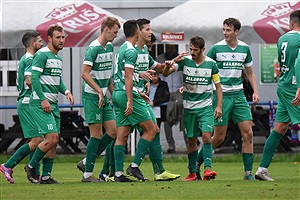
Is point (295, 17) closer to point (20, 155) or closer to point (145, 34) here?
point (145, 34)

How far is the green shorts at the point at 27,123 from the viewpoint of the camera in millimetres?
15234

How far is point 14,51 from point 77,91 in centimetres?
185

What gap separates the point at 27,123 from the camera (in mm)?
15375

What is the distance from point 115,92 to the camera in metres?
14.3

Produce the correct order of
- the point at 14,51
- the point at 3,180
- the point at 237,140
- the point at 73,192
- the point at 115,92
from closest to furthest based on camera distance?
the point at 73,192 < the point at 115,92 < the point at 3,180 < the point at 237,140 < the point at 14,51

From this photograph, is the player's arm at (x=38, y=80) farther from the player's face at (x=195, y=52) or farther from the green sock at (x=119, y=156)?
the player's face at (x=195, y=52)

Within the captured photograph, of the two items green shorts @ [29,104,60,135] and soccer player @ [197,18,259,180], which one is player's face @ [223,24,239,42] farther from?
green shorts @ [29,104,60,135]

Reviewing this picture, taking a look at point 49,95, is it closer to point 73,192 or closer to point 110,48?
point 110,48

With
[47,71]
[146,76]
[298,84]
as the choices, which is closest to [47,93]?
[47,71]

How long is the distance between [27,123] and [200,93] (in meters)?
2.62

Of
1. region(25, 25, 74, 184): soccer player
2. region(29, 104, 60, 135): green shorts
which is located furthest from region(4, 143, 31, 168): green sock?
region(29, 104, 60, 135): green shorts

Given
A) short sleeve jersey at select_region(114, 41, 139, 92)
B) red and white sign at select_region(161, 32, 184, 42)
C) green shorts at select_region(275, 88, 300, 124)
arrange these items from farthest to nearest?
red and white sign at select_region(161, 32, 184, 42) → short sleeve jersey at select_region(114, 41, 139, 92) → green shorts at select_region(275, 88, 300, 124)

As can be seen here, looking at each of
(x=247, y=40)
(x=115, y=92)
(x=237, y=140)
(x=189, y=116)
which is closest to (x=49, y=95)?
(x=115, y=92)

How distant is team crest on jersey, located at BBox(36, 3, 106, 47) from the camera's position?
20375 millimetres
